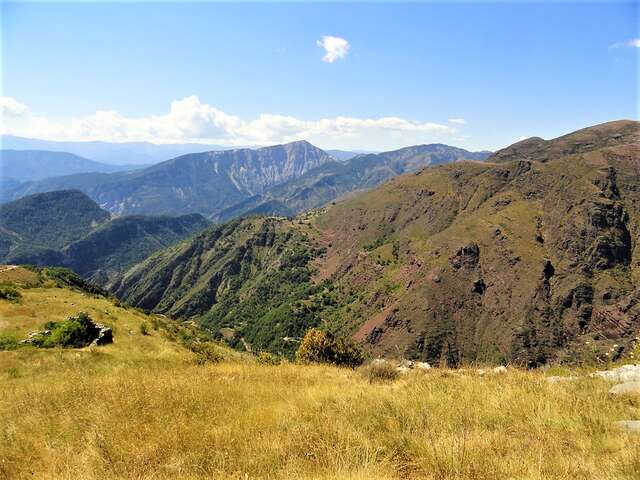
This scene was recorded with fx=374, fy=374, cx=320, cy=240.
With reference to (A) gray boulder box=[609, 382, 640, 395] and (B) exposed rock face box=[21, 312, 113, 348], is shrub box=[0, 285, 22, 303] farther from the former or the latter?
(A) gray boulder box=[609, 382, 640, 395]

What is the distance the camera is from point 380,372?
→ 473 inches

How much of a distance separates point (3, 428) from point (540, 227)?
174588 millimetres

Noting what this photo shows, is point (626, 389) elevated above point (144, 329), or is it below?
above

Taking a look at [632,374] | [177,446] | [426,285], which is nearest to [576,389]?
[632,374]

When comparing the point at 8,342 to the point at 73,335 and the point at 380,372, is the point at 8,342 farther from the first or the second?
the point at 380,372

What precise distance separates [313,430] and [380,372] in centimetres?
646

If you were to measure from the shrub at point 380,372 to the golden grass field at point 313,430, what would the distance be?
2.79 metres

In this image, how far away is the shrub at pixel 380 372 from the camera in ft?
37.7

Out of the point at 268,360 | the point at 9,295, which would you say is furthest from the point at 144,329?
the point at 268,360

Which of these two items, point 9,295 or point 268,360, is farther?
point 9,295

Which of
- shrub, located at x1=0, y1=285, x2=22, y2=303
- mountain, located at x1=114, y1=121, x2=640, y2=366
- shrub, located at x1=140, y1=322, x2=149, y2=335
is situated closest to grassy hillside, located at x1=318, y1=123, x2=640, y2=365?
mountain, located at x1=114, y1=121, x2=640, y2=366

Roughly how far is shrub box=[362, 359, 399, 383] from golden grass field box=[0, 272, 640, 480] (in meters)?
2.79

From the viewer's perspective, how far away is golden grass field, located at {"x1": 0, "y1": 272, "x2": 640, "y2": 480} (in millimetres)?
4926

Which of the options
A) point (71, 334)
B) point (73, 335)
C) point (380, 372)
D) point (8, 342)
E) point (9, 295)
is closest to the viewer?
point (380, 372)
